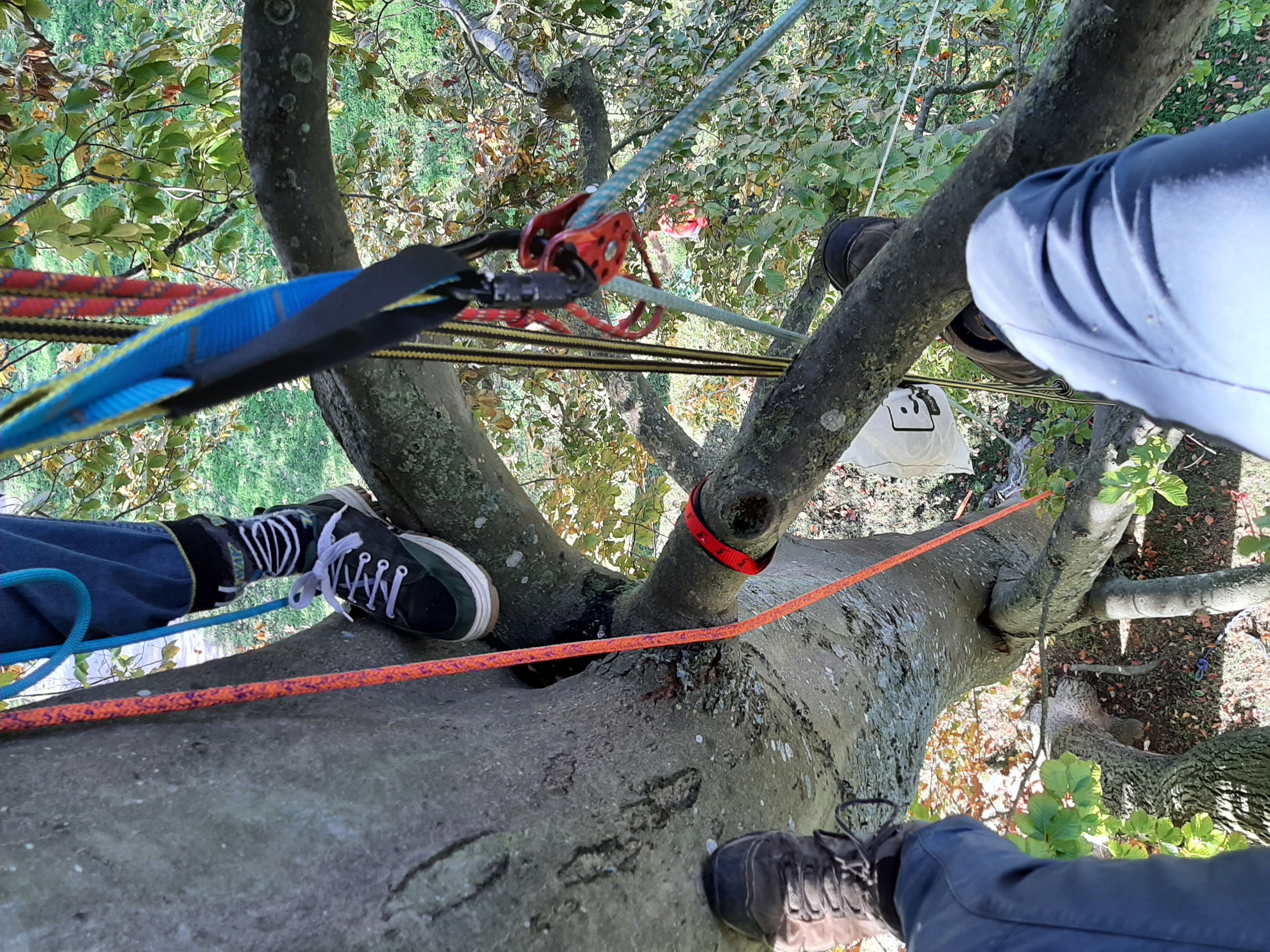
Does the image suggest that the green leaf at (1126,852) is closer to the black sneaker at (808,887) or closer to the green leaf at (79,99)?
the black sneaker at (808,887)

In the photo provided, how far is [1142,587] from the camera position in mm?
2631

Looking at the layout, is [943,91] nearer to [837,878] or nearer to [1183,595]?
[1183,595]

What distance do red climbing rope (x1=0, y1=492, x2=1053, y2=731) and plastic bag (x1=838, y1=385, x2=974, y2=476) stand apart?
1.76m

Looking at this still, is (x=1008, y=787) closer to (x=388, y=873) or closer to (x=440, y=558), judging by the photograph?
(x=440, y=558)

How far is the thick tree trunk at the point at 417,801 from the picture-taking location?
72 centimetres

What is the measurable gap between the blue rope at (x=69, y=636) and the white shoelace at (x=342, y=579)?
145 mm

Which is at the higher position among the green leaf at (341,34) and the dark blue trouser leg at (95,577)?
the green leaf at (341,34)

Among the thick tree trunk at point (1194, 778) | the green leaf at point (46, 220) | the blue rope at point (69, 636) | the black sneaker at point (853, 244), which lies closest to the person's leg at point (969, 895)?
the blue rope at point (69, 636)

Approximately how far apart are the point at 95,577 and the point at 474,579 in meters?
0.56

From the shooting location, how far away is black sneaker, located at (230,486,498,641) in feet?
4.39

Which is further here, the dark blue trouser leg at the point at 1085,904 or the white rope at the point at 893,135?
the white rope at the point at 893,135

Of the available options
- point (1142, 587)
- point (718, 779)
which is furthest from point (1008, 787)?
point (718, 779)

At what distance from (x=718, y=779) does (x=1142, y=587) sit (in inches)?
84.7

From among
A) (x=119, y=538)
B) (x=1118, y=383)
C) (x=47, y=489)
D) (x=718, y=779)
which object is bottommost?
(x=47, y=489)
